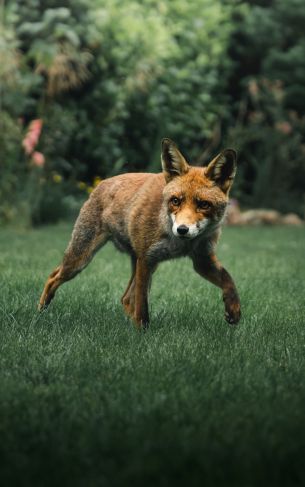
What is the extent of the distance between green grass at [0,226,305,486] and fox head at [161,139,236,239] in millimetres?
751

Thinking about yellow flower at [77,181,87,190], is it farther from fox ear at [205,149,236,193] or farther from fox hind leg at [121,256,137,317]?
fox ear at [205,149,236,193]

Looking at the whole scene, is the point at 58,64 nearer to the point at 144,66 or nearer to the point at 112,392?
the point at 144,66

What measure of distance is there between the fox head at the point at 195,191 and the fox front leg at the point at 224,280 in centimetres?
37

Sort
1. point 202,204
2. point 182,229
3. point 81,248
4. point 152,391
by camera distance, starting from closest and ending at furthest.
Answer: point 152,391
point 182,229
point 202,204
point 81,248

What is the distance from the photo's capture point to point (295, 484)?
2623 millimetres

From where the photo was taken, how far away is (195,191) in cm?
511

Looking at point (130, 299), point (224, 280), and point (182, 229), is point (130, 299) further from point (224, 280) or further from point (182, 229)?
point (182, 229)

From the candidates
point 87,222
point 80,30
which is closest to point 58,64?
point 80,30

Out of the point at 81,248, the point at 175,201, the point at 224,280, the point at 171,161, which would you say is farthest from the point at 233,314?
the point at 81,248

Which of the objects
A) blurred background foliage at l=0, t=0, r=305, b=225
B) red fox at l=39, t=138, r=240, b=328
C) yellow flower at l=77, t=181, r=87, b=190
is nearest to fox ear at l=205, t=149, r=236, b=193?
red fox at l=39, t=138, r=240, b=328

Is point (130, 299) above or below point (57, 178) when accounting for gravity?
above

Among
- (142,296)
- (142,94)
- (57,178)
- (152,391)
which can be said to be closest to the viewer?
(152,391)

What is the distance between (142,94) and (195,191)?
1167 cm

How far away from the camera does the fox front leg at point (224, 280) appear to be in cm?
536
